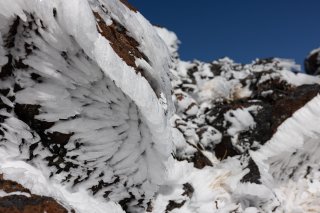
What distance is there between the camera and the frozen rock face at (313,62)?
13.0 m

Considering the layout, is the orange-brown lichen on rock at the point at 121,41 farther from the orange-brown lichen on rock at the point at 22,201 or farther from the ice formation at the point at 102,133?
the orange-brown lichen on rock at the point at 22,201

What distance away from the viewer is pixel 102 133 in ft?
9.98

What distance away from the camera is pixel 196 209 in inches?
175

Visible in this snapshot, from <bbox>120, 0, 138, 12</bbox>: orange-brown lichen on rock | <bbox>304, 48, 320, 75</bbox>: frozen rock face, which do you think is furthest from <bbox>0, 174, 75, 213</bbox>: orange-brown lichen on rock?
<bbox>304, 48, 320, 75</bbox>: frozen rock face

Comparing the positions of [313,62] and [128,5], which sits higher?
[313,62]

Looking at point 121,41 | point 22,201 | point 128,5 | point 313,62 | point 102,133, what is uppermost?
point 313,62

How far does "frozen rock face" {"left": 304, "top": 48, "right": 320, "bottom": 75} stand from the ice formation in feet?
28.4

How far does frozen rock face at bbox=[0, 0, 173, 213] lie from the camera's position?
2533 mm

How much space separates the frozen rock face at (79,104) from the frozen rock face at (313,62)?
1085 centimetres

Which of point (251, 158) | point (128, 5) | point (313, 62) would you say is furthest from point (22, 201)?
point (313, 62)

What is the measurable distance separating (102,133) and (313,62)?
463 inches

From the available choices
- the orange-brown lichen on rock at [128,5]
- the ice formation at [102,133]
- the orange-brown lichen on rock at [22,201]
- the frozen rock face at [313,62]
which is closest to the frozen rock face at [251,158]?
the ice formation at [102,133]

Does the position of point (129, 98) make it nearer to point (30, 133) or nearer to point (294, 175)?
point (30, 133)

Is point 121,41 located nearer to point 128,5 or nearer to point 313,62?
point 128,5
